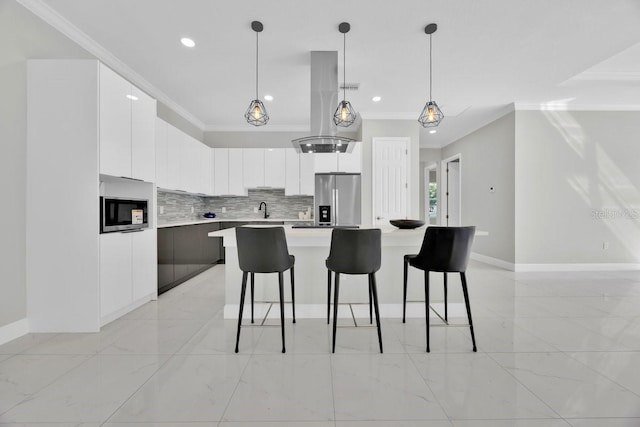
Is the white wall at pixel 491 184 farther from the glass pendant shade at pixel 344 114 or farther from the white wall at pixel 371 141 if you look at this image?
the glass pendant shade at pixel 344 114

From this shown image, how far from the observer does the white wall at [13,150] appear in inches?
87.2

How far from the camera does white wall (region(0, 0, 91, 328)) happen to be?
7.27 feet

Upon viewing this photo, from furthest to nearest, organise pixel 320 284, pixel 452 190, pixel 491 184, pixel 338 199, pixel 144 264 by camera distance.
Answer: pixel 452 190, pixel 491 184, pixel 338 199, pixel 144 264, pixel 320 284

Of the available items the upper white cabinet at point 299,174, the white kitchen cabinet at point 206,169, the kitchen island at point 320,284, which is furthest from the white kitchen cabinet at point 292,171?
the kitchen island at point 320,284

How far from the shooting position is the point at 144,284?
312cm

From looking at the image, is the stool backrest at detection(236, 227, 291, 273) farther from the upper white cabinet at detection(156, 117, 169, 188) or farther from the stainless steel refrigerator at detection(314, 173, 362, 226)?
the stainless steel refrigerator at detection(314, 173, 362, 226)

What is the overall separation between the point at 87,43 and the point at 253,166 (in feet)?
9.97

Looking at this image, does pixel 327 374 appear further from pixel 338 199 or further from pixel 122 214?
pixel 338 199

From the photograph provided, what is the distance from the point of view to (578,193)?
477 cm

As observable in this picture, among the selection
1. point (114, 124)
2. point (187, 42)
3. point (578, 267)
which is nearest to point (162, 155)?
point (114, 124)

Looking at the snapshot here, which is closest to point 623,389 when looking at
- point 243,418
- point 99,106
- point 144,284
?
point 243,418

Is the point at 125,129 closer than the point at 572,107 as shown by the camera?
Yes

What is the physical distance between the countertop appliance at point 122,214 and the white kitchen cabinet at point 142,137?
301 mm

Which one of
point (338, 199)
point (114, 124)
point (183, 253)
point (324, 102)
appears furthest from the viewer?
point (338, 199)
